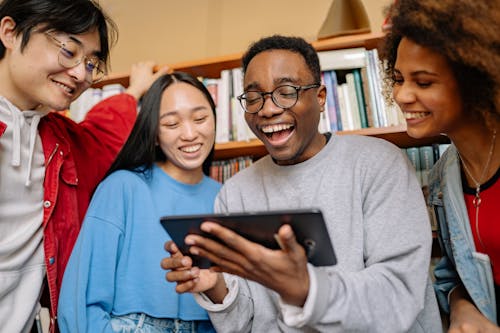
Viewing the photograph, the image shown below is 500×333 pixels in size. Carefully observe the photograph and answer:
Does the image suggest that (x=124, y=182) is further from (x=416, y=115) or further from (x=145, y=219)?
(x=416, y=115)

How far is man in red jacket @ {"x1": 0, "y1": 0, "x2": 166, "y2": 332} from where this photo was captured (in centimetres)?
123

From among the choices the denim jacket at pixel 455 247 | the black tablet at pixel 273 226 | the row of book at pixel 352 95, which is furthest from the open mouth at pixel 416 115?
the row of book at pixel 352 95

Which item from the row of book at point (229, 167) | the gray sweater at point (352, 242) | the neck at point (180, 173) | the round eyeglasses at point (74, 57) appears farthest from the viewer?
the row of book at point (229, 167)

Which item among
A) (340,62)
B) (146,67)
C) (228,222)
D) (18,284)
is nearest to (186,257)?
(228,222)

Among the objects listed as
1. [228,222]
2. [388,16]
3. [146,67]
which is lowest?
[228,222]

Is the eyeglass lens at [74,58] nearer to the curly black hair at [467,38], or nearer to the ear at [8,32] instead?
the ear at [8,32]

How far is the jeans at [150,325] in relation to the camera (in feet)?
3.66

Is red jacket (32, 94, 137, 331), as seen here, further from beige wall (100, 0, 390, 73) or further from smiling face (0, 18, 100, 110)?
beige wall (100, 0, 390, 73)

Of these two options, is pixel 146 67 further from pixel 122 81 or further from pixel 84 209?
pixel 84 209

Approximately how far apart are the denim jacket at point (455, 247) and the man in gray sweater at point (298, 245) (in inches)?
Answer: 4.7

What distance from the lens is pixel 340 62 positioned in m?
1.73

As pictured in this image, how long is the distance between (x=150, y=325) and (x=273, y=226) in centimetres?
62

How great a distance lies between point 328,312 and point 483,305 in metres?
0.47

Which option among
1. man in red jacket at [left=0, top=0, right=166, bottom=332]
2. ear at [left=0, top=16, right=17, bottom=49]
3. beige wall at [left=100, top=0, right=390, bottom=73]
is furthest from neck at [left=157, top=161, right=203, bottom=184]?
beige wall at [left=100, top=0, right=390, bottom=73]
